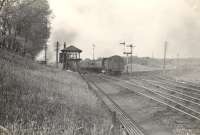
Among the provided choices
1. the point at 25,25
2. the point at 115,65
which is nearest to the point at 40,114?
the point at 25,25

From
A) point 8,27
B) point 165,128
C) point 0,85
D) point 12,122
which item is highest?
point 8,27

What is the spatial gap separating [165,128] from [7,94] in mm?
7416

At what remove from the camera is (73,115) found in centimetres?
1290

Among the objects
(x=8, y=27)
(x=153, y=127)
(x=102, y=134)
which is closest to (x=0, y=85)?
(x=102, y=134)

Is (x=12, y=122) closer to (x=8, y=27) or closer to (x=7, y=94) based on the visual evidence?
(x=7, y=94)

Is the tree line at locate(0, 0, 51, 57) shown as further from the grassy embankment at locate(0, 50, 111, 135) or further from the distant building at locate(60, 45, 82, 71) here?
the grassy embankment at locate(0, 50, 111, 135)

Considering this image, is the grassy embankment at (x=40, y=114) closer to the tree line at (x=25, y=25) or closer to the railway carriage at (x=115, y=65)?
the tree line at (x=25, y=25)

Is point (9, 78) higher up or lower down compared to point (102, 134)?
higher up

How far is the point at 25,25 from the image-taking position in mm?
45656

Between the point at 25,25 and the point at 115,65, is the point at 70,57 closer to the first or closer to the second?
the point at 115,65

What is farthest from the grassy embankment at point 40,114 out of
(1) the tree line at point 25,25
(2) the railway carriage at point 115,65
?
(2) the railway carriage at point 115,65

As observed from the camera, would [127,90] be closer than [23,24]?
Yes

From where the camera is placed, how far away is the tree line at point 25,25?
39.0 m

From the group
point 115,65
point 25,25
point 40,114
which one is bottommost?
point 40,114
